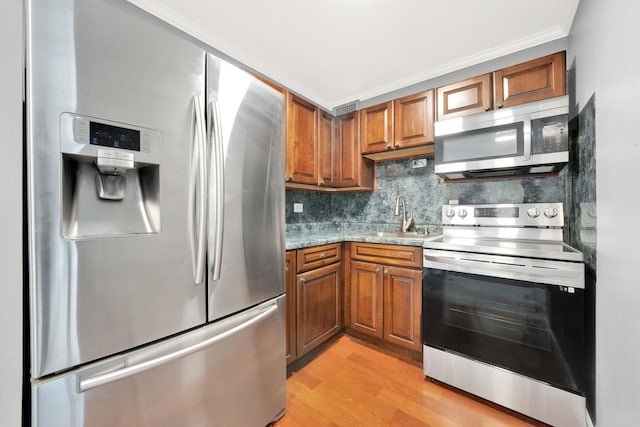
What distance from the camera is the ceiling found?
1.50m

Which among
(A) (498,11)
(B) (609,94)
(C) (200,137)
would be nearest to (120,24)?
(C) (200,137)

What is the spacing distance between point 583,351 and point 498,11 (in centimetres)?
203

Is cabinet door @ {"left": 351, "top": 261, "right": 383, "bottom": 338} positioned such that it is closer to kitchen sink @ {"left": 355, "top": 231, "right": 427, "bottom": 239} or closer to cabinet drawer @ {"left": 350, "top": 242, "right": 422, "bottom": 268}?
cabinet drawer @ {"left": 350, "top": 242, "right": 422, "bottom": 268}

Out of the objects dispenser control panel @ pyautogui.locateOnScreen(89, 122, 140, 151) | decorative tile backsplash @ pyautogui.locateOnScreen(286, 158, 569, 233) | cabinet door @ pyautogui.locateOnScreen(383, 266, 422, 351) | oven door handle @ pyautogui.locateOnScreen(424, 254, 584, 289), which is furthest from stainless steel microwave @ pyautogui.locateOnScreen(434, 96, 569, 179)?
dispenser control panel @ pyautogui.locateOnScreen(89, 122, 140, 151)

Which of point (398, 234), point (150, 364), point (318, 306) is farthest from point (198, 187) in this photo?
point (398, 234)

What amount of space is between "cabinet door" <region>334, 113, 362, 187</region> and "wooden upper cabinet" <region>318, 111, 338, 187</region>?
0.15 feet

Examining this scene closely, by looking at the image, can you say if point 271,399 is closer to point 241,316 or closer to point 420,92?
point 241,316

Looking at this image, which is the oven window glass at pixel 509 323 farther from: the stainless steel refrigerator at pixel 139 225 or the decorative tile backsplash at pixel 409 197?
the stainless steel refrigerator at pixel 139 225

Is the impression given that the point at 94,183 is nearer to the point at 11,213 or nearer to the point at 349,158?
the point at 11,213

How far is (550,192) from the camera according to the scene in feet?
5.99

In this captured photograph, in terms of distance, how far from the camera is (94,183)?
2.67 feet

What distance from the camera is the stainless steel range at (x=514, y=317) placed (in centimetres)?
130

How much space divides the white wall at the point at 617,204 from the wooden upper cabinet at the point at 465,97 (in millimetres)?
612

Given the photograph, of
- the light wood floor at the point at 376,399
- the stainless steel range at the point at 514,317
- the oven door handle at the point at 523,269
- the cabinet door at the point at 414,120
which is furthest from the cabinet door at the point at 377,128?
the light wood floor at the point at 376,399
